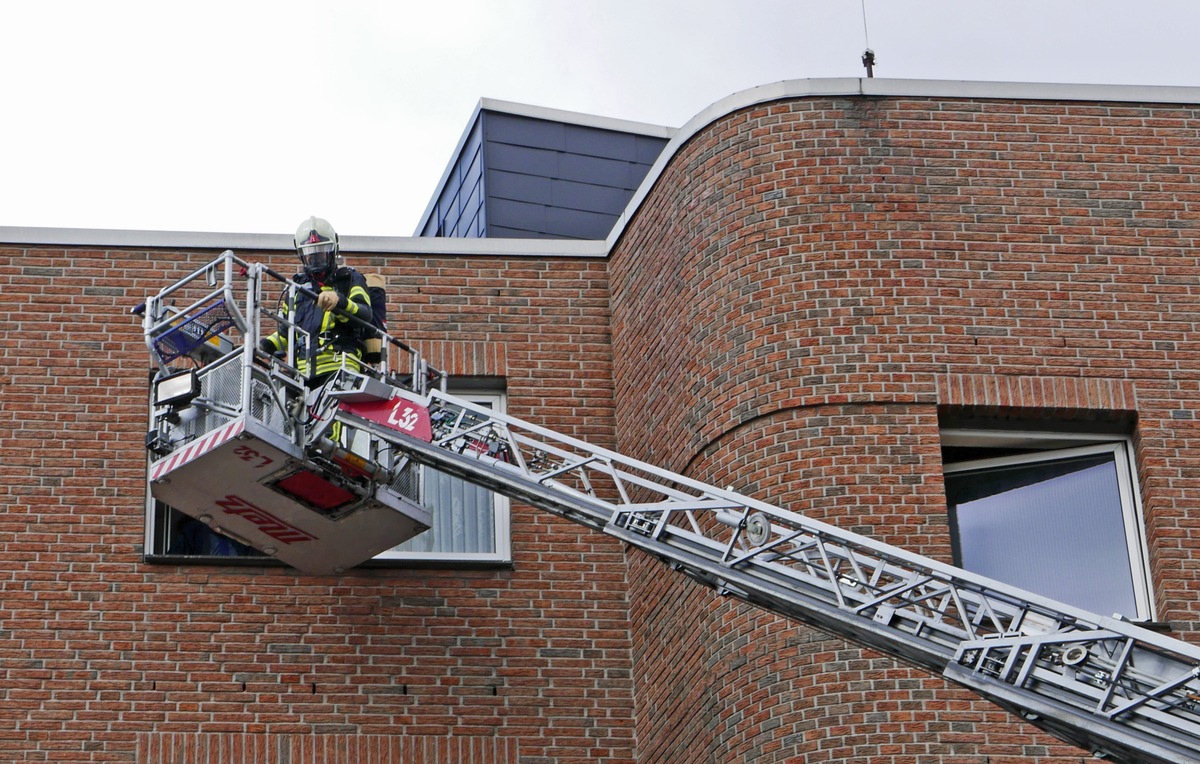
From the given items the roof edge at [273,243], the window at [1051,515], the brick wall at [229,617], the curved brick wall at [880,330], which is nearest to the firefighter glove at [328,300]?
the curved brick wall at [880,330]

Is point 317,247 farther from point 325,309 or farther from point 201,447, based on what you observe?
point 201,447

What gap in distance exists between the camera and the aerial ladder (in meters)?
12.0

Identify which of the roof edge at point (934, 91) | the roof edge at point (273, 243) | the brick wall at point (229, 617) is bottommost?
the brick wall at point (229, 617)

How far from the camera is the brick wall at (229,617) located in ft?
53.8

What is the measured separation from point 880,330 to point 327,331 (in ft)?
12.6

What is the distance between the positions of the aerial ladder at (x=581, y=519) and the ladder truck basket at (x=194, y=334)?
12 millimetres

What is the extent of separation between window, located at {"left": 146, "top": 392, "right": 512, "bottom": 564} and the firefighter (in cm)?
219

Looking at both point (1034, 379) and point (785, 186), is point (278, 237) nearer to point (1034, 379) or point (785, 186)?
point (785, 186)

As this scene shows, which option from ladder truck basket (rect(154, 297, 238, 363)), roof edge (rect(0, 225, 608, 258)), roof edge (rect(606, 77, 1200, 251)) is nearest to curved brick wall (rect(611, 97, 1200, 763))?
roof edge (rect(606, 77, 1200, 251))

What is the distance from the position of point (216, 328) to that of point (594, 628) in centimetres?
381

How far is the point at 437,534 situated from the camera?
17531 mm

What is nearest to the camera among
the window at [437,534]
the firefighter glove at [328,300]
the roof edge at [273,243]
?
the firefighter glove at [328,300]

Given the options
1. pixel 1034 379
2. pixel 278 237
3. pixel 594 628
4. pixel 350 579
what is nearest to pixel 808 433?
pixel 1034 379

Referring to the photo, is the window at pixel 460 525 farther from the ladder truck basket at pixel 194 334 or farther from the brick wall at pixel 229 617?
the ladder truck basket at pixel 194 334
